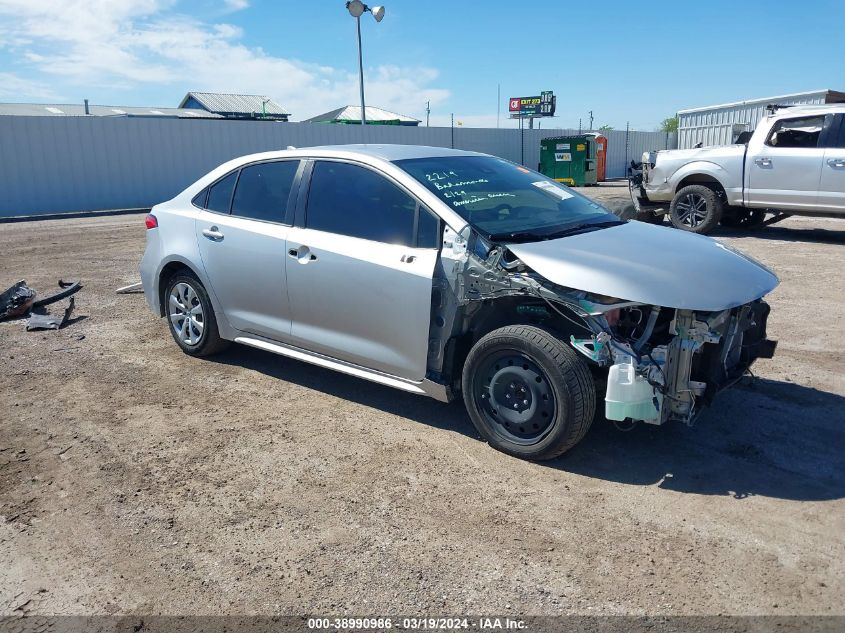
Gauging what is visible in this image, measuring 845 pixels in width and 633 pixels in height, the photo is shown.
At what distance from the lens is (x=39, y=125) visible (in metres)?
20.2

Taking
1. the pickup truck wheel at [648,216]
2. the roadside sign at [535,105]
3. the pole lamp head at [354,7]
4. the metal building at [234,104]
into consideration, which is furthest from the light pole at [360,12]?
the metal building at [234,104]

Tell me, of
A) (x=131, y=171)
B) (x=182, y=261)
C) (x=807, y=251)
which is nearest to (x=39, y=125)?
(x=131, y=171)

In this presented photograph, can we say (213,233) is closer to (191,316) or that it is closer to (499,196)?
(191,316)

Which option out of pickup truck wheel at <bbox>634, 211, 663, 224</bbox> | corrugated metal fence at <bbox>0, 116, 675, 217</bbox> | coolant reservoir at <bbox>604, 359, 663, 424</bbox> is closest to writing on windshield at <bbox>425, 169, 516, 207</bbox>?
coolant reservoir at <bbox>604, 359, 663, 424</bbox>

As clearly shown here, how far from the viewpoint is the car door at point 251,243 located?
4957 millimetres

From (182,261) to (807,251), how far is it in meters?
9.17

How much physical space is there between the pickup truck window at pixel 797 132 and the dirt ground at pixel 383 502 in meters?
6.53

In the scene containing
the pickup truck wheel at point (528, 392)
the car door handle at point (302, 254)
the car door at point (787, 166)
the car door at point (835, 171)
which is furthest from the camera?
the car door at point (787, 166)

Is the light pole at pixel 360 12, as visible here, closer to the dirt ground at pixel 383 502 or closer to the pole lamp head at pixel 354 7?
the pole lamp head at pixel 354 7

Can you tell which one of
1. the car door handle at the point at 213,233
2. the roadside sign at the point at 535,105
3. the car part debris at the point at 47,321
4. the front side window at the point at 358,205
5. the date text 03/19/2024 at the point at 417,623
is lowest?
the date text 03/19/2024 at the point at 417,623

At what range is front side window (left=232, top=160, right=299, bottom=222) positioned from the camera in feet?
16.6

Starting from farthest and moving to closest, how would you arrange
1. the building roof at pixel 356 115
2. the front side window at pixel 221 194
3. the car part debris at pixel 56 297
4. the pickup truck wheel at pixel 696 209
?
the building roof at pixel 356 115 < the pickup truck wheel at pixel 696 209 < the car part debris at pixel 56 297 < the front side window at pixel 221 194

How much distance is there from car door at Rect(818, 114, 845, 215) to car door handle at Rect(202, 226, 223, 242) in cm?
936

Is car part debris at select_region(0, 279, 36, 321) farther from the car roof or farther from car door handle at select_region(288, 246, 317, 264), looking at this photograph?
car door handle at select_region(288, 246, 317, 264)
